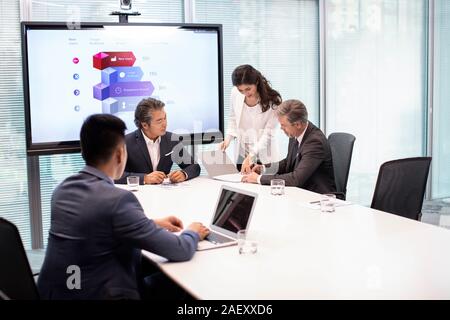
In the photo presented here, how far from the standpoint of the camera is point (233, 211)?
2.97 meters

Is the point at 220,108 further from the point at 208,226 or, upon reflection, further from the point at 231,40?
the point at 208,226

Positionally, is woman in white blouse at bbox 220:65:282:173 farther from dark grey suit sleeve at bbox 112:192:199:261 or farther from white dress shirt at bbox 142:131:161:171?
dark grey suit sleeve at bbox 112:192:199:261

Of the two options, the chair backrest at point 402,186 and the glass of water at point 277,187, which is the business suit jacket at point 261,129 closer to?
the glass of water at point 277,187

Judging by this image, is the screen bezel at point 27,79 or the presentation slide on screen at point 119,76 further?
the presentation slide on screen at point 119,76

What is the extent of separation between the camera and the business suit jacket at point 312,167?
4.23 metres

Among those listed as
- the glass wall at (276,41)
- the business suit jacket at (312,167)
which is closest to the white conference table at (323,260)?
the business suit jacket at (312,167)

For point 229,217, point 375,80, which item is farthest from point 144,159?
point 375,80

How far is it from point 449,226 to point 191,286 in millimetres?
4344

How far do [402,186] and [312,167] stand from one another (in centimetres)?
69

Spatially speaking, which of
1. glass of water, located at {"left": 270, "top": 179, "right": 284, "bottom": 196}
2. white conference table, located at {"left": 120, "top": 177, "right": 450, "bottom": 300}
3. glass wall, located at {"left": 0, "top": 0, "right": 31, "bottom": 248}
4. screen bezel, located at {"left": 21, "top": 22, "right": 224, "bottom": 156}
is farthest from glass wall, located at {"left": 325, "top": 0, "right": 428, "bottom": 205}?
white conference table, located at {"left": 120, "top": 177, "right": 450, "bottom": 300}

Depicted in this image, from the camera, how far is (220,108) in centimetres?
560

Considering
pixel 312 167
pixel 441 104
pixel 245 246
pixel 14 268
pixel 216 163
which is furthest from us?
pixel 441 104

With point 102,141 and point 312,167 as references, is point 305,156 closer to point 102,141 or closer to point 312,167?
point 312,167

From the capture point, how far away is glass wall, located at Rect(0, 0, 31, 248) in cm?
502
